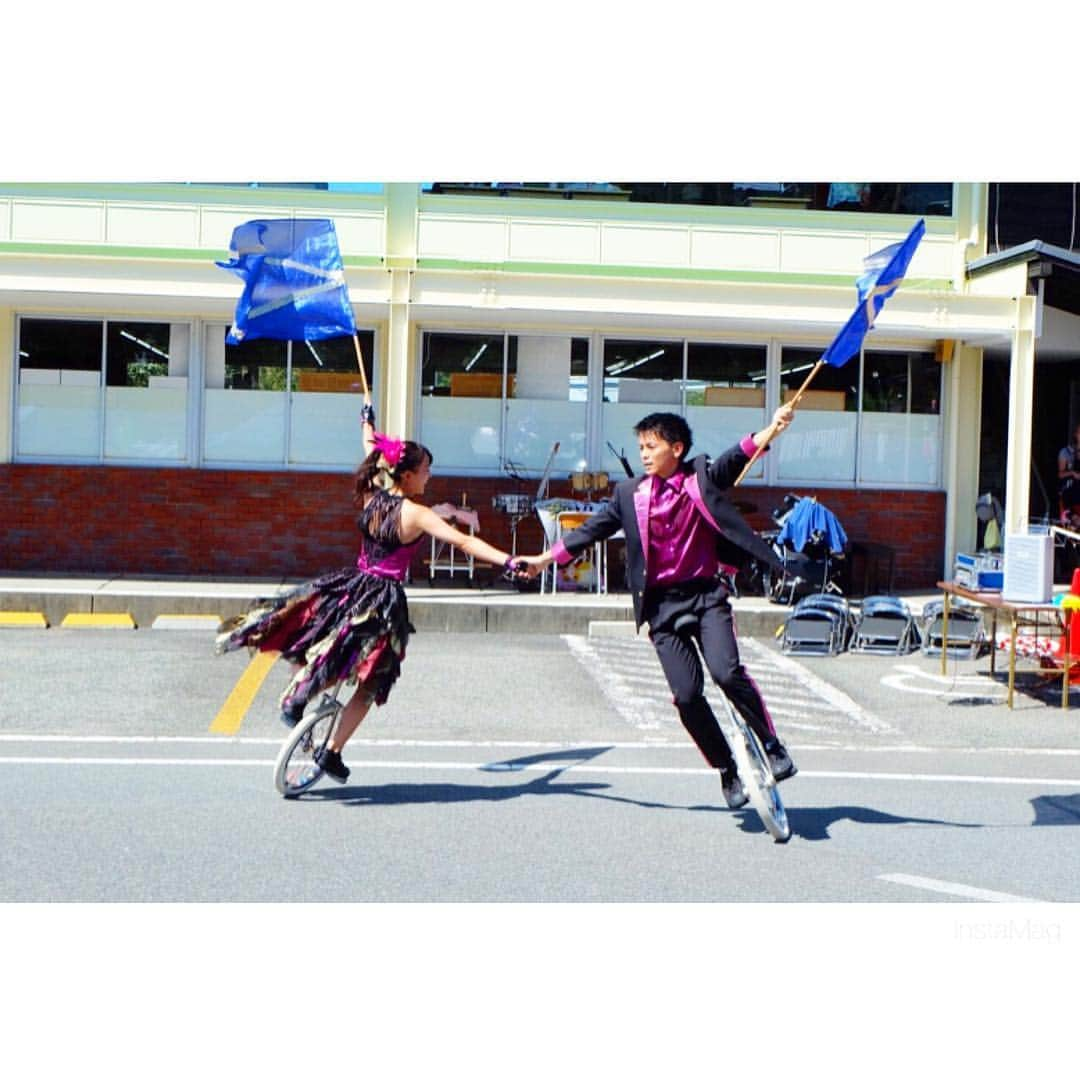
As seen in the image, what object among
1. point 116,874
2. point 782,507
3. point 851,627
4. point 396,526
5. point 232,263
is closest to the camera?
point 116,874

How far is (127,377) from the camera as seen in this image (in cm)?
1725

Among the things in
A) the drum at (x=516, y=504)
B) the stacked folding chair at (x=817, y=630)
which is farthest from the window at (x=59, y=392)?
the stacked folding chair at (x=817, y=630)

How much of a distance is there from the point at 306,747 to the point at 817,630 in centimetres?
716

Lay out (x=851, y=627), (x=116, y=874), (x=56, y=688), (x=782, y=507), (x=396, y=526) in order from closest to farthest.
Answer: (x=116, y=874) → (x=396, y=526) → (x=56, y=688) → (x=851, y=627) → (x=782, y=507)

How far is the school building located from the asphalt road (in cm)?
441

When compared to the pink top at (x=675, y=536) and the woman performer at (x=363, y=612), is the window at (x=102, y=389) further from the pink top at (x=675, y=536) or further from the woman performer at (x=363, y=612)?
the pink top at (x=675, y=536)

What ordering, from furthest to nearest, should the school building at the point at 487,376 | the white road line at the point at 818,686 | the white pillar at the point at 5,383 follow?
the white pillar at the point at 5,383 < the school building at the point at 487,376 < the white road line at the point at 818,686

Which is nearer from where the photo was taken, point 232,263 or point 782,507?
point 232,263

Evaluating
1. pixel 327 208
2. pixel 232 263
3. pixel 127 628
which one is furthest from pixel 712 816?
pixel 327 208

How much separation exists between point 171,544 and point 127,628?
3.01 m

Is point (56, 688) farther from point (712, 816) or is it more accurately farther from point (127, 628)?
point (712, 816)

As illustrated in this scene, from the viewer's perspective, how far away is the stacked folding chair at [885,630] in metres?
13.9

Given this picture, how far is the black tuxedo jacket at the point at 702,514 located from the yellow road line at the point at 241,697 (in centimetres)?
291

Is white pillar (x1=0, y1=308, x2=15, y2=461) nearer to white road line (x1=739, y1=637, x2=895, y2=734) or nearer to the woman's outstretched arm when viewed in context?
white road line (x1=739, y1=637, x2=895, y2=734)
